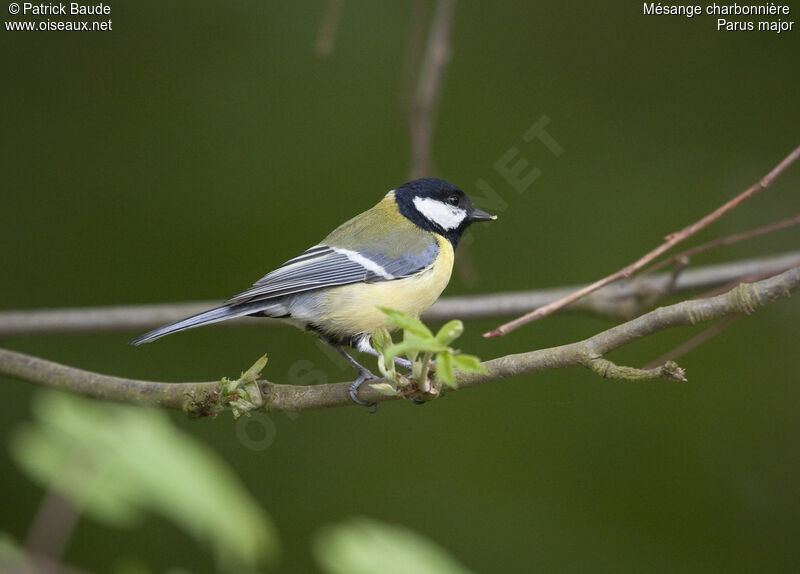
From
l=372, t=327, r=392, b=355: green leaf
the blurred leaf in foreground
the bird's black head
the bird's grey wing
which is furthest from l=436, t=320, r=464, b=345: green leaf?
the bird's black head

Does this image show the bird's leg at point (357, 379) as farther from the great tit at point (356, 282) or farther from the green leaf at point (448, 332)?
the green leaf at point (448, 332)

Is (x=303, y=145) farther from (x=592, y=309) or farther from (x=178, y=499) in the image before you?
(x=178, y=499)

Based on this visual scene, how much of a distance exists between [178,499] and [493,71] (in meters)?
2.51

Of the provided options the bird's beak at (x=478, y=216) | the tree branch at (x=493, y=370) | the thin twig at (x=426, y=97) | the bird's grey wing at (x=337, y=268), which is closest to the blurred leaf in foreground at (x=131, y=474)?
the tree branch at (x=493, y=370)

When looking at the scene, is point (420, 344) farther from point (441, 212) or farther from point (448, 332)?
point (441, 212)

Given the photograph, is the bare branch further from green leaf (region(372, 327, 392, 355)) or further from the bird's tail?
green leaf (region(372, 327, 392, 355))

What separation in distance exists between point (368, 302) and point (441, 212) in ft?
1.42

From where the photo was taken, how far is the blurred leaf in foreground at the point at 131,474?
1156mm

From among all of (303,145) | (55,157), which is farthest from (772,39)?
(55,157)

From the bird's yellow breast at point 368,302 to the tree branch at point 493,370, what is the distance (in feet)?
1.19

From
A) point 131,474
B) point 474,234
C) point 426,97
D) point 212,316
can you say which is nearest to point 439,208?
point 426,97

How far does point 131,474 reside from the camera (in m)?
1.18

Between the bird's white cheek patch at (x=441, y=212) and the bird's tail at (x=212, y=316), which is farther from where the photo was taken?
the bird's white cheek patch at (x=441, y=212)

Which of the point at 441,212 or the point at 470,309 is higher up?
the point at 441,212
